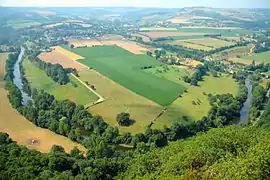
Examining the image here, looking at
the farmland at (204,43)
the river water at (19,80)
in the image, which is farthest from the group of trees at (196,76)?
the river water at (19,80)

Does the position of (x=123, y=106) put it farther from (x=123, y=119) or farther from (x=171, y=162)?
(x=171, y=162)

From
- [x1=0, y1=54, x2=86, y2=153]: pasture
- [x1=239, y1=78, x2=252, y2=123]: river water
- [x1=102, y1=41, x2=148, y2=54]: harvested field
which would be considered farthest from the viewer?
[x1=102, y1=41, x2=148, y2=54]: harvested field

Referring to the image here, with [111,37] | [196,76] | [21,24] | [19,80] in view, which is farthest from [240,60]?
[21,24]

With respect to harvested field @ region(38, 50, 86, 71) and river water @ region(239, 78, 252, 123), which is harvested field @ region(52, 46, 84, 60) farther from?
river water @ region(239, 78, 252, 123)

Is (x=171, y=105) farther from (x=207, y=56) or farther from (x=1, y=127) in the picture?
(x=207, y=56)

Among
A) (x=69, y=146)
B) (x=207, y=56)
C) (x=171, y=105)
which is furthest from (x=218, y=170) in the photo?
(x=207, y=56)

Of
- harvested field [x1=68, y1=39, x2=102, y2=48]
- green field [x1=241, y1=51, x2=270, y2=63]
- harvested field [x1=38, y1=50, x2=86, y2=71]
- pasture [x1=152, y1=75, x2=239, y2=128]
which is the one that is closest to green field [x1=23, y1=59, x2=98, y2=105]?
harvested field [x1=38, y1=50, x2=86, y2=71]
